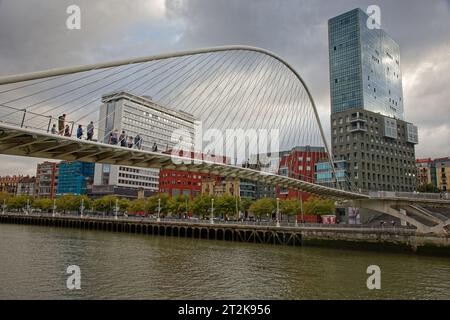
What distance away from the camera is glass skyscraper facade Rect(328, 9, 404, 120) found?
9369cm

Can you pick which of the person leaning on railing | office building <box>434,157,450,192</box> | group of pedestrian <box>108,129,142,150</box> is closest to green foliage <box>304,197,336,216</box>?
group of pedestrian <box>108,129,142,150</box>

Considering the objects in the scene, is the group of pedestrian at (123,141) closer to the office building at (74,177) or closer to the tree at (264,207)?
the tree at (264,207)

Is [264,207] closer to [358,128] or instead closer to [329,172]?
[329,172]

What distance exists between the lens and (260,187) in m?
103

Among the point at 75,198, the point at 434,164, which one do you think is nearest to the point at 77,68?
the point at 75,198

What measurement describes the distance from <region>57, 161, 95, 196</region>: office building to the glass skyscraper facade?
85.9 m

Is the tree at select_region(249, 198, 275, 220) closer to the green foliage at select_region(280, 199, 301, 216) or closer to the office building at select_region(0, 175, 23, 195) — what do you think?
the green foliage at select_region(280, 199, 301, 216)

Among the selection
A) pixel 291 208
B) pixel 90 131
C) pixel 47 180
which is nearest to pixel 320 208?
pixel 291 208

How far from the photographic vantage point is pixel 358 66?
307ft

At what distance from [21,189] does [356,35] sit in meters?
138

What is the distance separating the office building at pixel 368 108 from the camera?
78.2m

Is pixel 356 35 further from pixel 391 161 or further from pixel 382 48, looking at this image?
pixel 391 161

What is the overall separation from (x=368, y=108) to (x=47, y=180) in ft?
376

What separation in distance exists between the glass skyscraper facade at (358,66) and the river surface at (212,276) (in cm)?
7008
